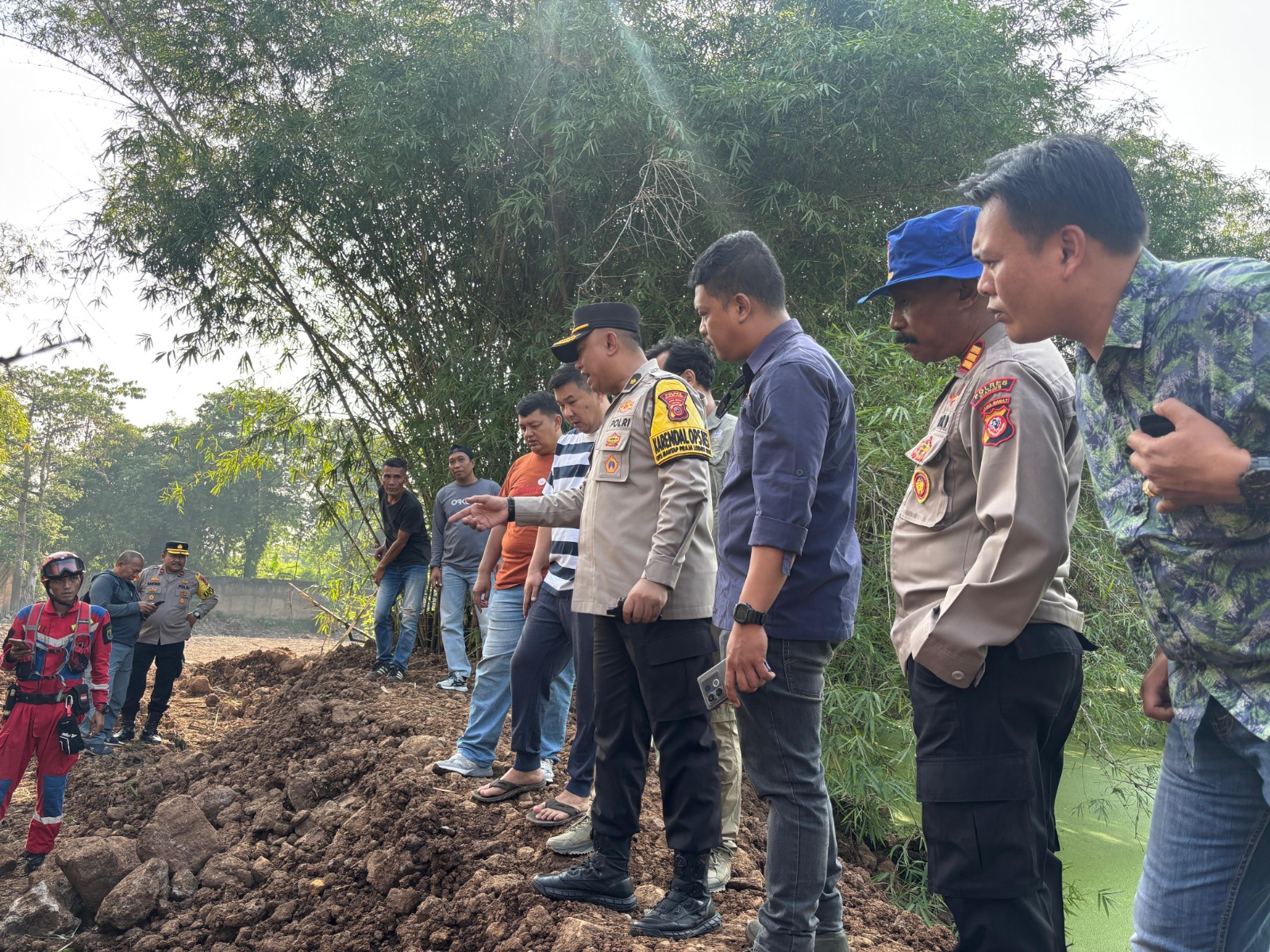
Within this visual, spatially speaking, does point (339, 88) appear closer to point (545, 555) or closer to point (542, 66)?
point (542, 66)

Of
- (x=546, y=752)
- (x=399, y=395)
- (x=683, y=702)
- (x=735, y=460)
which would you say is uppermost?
(x=399, y=395)

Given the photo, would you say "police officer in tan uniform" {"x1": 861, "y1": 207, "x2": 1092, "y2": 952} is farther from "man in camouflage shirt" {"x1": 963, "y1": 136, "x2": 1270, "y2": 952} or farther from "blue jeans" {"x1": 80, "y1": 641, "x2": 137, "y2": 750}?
"blue jeans" {"x1": 80, "y1": 641, "x2": 137, "y2": 750}

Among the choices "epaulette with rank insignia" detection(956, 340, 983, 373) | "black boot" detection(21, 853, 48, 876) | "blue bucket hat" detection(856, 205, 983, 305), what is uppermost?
"blue bucket hat" detection(856, 205, 983, 305)

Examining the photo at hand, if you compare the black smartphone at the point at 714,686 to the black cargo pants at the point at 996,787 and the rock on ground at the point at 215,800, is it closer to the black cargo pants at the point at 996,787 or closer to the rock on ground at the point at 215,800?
the black cargo pants at the point at 996,787

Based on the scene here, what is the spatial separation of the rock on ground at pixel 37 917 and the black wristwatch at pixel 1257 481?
4.84 meters

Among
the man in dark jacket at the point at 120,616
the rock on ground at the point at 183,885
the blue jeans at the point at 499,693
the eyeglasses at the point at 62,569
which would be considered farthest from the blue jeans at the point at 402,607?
the blue jeans at the point at 499,693

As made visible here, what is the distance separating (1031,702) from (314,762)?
13.8 ft

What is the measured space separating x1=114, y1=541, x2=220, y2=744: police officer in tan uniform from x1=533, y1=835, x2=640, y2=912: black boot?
5.23 m

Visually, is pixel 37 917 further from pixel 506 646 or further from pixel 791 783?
pixel 791 783

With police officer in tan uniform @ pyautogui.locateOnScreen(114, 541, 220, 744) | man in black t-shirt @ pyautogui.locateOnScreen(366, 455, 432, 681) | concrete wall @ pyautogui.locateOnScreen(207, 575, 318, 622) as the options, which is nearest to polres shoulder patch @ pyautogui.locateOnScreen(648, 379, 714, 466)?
man in black t-shirt @ pyautogui.locateOnScreen(366, 455, 432, 681)

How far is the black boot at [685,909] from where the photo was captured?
2.18 m

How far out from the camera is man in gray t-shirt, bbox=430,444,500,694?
6.00 metres

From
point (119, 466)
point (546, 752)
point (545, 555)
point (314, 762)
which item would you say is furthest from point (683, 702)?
point (119, 466)

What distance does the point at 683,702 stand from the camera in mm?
2258
